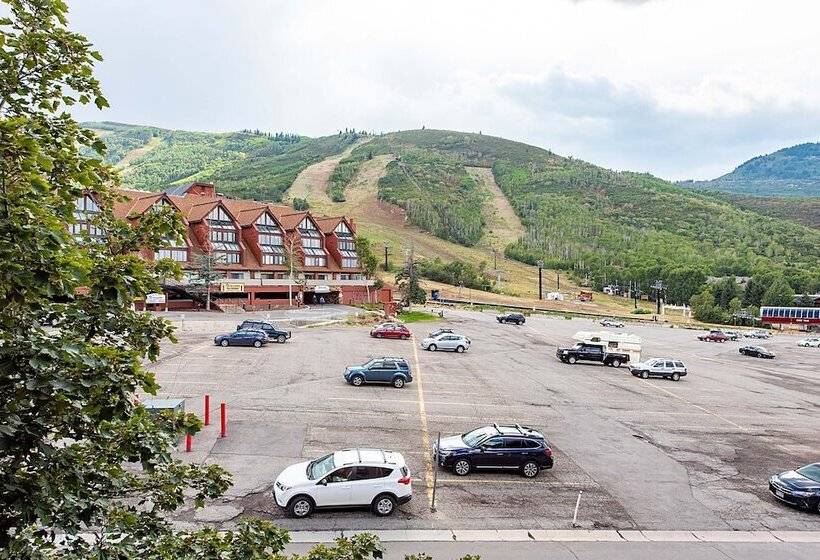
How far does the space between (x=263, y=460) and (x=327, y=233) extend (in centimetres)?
6883

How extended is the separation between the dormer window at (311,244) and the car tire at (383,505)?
66.9 m

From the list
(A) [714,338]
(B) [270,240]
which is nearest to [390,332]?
(B) [270,240]

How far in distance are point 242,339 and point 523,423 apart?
23.4 m

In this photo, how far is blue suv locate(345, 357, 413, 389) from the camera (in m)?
30.2

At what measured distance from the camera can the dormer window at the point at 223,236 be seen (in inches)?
2778

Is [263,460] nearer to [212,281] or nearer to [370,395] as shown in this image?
[370,395]

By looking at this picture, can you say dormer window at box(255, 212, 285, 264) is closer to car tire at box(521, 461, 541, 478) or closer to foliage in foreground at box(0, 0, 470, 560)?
car tire at box(521, 461, 541, 478)

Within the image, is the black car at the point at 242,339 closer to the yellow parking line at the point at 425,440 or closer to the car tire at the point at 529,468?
the yellow parking line at the point at 425,440

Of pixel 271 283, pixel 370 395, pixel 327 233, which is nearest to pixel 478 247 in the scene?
pixel 327 233

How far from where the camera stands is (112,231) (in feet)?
19.6

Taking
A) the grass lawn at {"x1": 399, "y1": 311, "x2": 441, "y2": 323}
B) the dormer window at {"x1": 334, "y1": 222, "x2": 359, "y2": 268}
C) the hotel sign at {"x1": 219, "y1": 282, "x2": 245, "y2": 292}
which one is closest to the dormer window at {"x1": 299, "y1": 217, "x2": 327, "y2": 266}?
the dormer window at {"x1": 334, "y1": 222, "x2": 359, "y2": 268}

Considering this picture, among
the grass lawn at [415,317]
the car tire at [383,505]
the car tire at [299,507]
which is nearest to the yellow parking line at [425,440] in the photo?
the car tire at [383,505]

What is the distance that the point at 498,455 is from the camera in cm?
1886

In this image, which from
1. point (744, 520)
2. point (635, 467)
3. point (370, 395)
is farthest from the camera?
point (370, 395)
